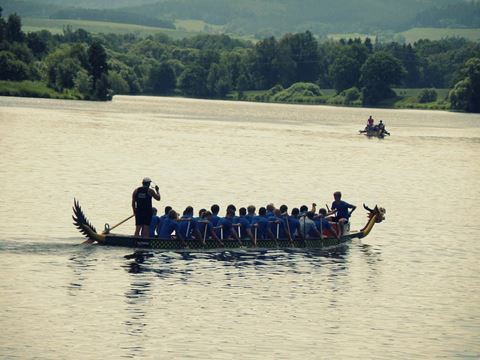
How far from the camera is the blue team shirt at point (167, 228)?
40.6 metres

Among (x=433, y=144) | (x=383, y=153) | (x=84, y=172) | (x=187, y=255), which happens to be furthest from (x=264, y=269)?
(x=433, y=144)

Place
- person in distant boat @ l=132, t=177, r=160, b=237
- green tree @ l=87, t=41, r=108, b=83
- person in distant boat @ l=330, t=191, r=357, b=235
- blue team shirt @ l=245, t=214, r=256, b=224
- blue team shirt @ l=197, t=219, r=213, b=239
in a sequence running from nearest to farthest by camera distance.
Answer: person in distant boat @ l=132, t=177, r=160, b=237 → blue team shirt @ l=197, t=219, r=213, b=239 → blue team shirt @ l=245, t=214, r=256, b=224 → person in distant boat @ l=330, t=191, r=357, b=235 → green tree @ l=87, t=41, r=108, b=83

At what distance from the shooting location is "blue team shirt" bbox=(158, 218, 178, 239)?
40625 millimetres

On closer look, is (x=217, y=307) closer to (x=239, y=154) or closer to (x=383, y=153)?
(x=239, y=154)

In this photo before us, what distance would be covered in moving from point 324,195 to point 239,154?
30.4m

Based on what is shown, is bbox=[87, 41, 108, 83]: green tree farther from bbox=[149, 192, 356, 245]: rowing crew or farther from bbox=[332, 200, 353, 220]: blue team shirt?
bbox=[149, 192, 356, 245]: rowing crew

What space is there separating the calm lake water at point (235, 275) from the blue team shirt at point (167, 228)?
1176mm

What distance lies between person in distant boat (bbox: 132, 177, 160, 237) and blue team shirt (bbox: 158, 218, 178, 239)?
0.54 metres

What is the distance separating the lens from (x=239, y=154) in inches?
3762

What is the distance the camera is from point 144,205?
133 feet

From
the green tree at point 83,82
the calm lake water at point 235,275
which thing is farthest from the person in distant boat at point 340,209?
the green tree at point 83,82

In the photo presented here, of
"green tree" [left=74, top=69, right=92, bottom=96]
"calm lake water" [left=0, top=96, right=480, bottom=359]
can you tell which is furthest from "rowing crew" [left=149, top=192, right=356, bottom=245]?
"green tree" [left=74, top=69, right=92, bottom=96]

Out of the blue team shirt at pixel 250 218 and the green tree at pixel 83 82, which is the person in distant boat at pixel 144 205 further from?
the green tree at pixel 83 82

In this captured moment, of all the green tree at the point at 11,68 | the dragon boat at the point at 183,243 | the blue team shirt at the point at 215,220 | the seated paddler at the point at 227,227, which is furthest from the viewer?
the green tree at the point at 11,68
